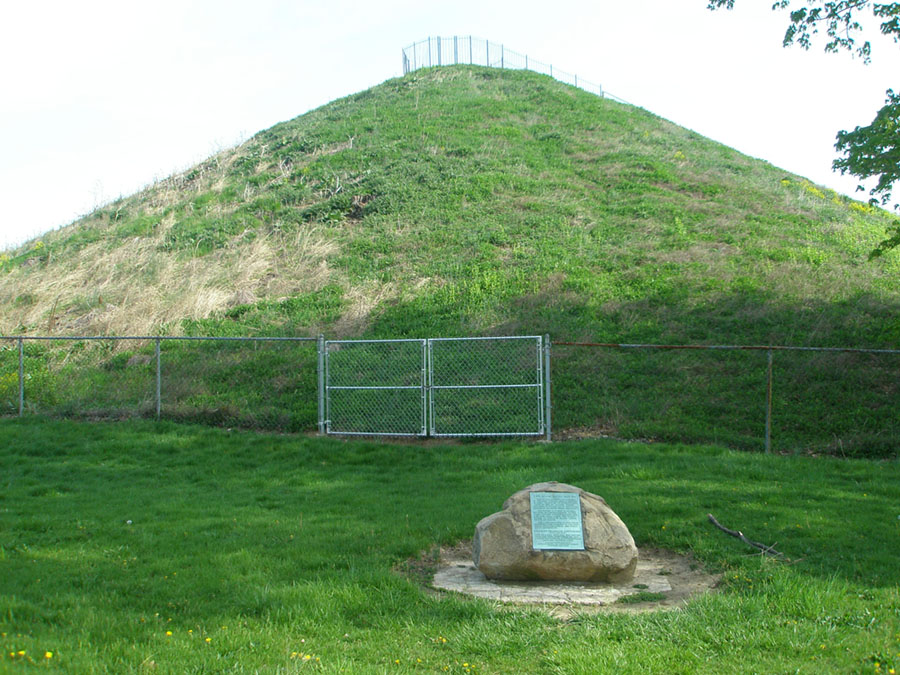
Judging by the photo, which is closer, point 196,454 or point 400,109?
point 196,454

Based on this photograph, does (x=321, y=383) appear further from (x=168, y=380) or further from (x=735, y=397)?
(x=735, y=397)

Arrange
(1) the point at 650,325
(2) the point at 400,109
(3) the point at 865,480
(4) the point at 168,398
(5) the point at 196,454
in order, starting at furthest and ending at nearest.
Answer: (2) the point at 400,109 → (1) the point at 650,325 → (4) the point at 168,398 → (5) the point at 196,454 → (3) the point at 865,480

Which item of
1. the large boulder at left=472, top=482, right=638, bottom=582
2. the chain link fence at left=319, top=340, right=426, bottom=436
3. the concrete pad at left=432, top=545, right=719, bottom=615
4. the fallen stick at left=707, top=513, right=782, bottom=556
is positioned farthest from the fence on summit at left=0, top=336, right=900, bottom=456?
the large boulder at left=472, top=482, right=638, bottom=582

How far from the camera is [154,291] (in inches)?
782

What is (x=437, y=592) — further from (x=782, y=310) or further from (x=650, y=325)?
(x=782, y=310)

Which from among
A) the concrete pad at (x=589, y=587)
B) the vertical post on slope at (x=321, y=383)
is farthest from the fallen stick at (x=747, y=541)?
the vertical post on slope at (x=321, y=383)

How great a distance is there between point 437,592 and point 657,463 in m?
5.53

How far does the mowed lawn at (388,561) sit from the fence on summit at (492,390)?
153cm

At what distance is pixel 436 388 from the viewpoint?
510 inches

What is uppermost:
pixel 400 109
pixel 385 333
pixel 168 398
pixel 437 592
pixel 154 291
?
pixel 400 109

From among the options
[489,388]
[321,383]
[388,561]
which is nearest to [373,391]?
[321,383]

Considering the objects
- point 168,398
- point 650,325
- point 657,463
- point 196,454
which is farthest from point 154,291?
point 657,463

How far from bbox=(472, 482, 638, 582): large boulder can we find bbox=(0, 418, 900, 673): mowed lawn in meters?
0.73

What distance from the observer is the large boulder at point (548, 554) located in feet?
19.7
